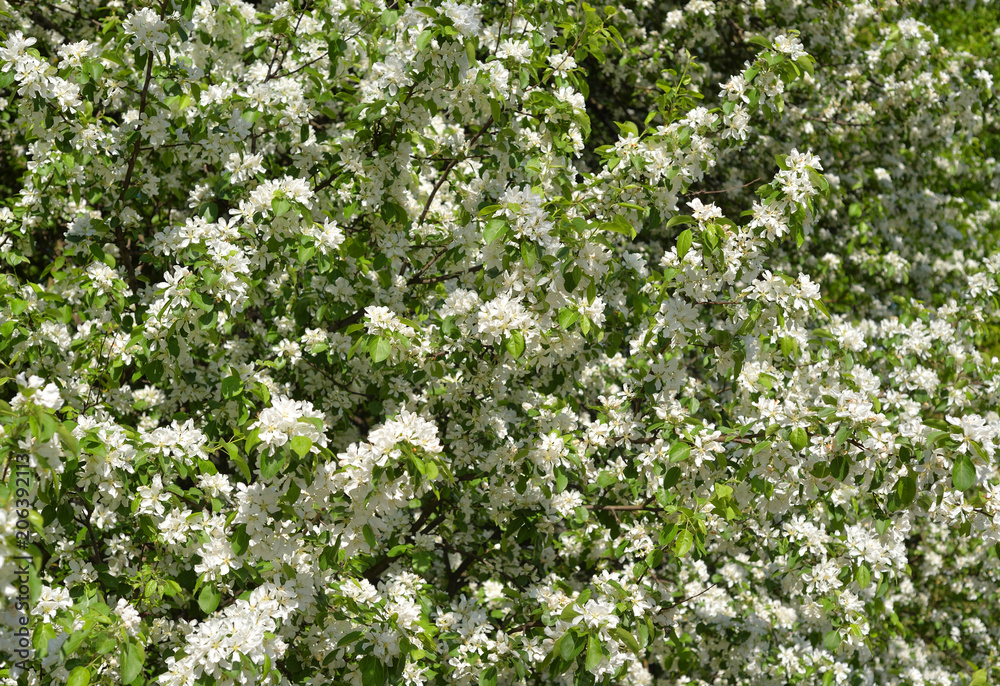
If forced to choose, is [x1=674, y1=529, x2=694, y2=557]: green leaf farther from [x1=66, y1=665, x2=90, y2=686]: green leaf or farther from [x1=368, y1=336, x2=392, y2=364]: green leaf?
[x1=66, y1=665, x2=90, y2=686]: green leaf

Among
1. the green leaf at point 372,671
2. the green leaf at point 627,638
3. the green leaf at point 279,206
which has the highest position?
the green leaf at point 279,206

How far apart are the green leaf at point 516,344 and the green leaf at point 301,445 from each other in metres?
0.86

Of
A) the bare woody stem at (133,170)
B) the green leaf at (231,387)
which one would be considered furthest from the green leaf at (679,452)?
the bare woody stem at (133,170)

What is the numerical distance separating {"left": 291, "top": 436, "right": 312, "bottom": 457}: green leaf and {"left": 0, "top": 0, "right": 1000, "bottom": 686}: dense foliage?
0.23 feet

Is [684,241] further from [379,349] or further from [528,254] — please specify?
[379,349]

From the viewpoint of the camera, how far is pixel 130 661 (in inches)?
92.9

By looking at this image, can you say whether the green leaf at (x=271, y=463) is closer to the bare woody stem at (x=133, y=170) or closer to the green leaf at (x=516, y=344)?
the green leaf at (x=516, y=344)

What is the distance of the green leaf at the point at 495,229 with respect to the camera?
2705 millimetres

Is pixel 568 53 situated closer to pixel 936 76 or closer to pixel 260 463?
pixel 260 463

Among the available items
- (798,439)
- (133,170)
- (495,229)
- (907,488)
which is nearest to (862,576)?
(907,488)

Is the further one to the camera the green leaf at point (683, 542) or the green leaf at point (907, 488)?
the green leaf at point (683, 542)

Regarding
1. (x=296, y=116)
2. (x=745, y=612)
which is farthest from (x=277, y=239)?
(x=745, y=612)

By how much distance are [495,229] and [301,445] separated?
105 centimetres

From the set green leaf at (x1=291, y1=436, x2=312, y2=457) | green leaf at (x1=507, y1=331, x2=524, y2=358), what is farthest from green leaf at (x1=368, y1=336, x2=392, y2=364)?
green leaf at (x1=291, y1=436, x2=312, y2=457)
